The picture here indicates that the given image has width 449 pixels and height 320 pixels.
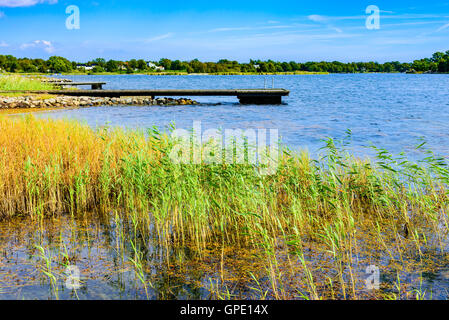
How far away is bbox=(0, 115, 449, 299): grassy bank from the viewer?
5.31 m

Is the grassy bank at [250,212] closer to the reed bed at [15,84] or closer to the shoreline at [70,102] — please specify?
the shoreline at [70,102]

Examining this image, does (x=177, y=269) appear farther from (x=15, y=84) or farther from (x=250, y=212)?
(x=15, y=84)

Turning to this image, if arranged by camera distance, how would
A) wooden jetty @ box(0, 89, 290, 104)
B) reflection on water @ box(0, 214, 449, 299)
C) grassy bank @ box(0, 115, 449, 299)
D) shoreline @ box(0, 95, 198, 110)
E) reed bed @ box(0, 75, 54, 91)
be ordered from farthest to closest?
wooden jetty @ box(0, 89, 290, 104) → reed bed @ box(0, 75, 54, 91) → shoreline @ box(0, 95, 198, 110) → grassy bank @ box(0, 115, 449, 299) → reflection on water @ box(0, 214, 449, 299)

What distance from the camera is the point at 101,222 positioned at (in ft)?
24.1

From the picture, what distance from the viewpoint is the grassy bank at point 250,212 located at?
5.31 meters

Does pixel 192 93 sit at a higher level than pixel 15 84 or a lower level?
lower

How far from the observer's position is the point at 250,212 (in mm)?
5629

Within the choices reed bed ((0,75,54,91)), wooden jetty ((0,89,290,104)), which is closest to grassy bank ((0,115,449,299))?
wooden jetty ((0,89,290,104))

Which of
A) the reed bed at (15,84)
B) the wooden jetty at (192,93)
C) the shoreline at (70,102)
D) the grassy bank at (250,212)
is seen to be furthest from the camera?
the wooden jetty at (192,93)

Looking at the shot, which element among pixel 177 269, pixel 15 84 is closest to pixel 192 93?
pixel 15 84

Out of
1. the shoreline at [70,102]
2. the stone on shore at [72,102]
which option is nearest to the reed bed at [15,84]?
the shoreline at [70,102]

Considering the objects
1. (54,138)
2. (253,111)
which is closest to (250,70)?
(253,111)

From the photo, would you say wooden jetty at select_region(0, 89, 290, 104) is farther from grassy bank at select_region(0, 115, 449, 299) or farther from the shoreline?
grassy bank at select_region(0, 115, 449, 299)

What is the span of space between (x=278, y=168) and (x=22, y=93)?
30552 mm
